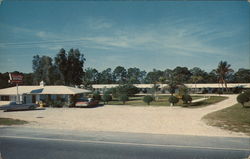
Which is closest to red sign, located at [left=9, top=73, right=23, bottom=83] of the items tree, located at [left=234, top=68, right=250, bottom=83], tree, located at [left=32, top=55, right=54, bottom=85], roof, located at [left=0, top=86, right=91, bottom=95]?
roof, located at [left=0, top=86, right=91, bottom=95]

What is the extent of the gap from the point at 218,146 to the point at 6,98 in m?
30.5

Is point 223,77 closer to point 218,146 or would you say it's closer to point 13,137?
point 218,146

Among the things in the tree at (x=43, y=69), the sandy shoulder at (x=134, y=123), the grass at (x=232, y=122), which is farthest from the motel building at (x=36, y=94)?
the grass at (x=232, y=122)

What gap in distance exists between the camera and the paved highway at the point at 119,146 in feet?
20.5

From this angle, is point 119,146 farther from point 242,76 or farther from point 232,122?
point 242,76

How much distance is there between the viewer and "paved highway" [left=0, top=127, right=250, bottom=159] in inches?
246

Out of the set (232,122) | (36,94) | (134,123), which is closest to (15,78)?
(36,94)

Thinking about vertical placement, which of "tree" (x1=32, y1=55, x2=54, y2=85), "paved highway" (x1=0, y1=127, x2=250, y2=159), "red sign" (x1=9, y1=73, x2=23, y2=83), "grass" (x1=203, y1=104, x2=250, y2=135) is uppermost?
"tree" (x1=32, y1=55, x2=54, y2=85)

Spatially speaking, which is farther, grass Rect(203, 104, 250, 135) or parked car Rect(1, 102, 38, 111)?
parked car Rect(1, 102, 38, 111)

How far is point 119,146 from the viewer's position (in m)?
7.31

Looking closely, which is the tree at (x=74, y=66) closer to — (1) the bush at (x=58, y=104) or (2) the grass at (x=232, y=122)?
(1) the bush at (x=58, y=104)

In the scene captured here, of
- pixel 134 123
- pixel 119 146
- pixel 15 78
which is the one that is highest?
pixel 15 78

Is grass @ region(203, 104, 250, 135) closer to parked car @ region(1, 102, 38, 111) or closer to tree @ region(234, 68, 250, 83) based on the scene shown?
parked car @ region(1, 102, 38, 111)

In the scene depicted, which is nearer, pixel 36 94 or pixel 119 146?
pixel 119 146
